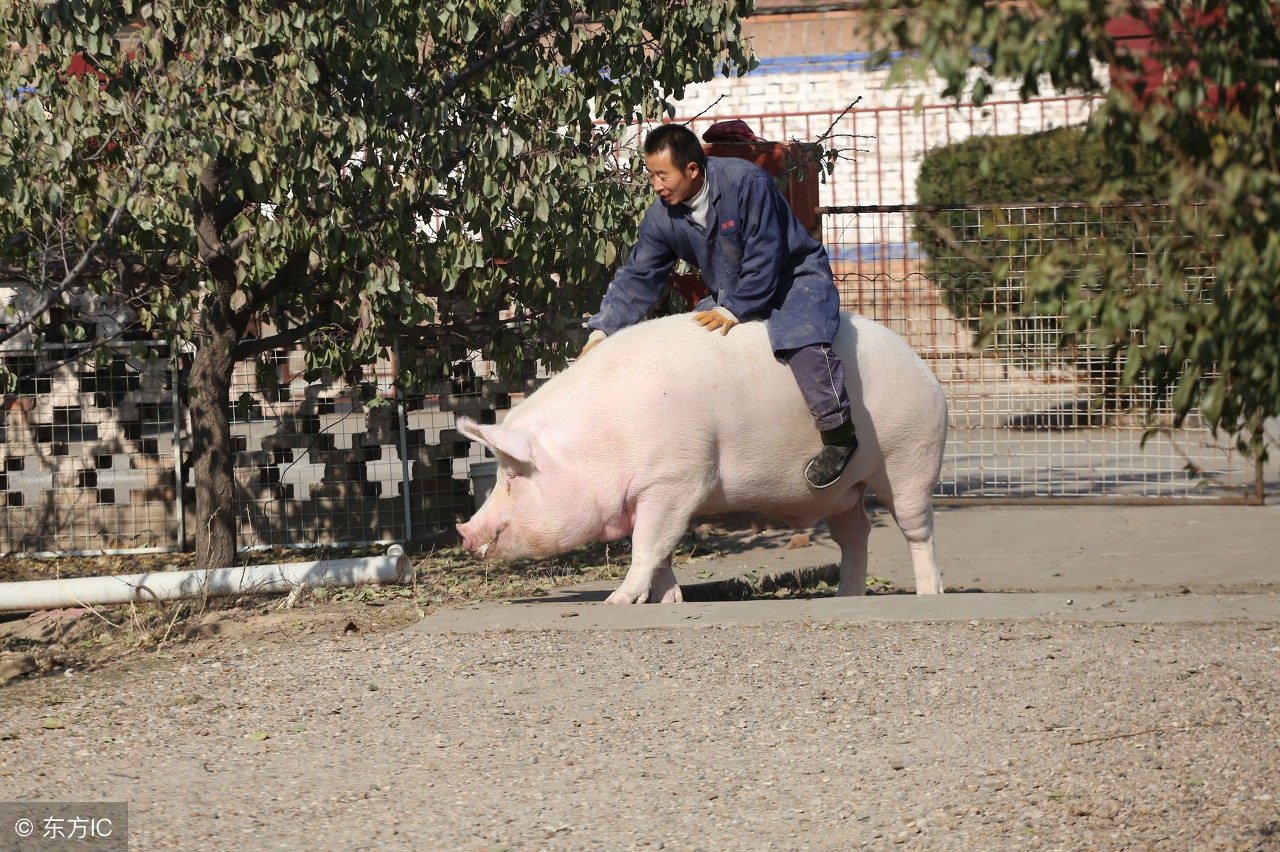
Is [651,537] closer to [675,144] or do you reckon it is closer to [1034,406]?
[675,144]

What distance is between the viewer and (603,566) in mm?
6625

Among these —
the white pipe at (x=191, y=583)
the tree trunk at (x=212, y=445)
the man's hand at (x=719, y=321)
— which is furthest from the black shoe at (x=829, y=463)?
the tree trunk at (x=212, y=445)

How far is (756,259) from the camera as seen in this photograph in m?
5.14

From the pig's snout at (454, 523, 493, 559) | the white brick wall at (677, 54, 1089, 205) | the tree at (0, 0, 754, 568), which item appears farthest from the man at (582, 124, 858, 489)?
the white brick wall at (677, 54, 1089, 205)

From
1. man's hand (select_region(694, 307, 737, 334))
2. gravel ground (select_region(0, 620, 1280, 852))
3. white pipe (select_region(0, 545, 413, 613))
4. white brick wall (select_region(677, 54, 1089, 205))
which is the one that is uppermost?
white brick wall (select_region(677, 54, 1089, 205))

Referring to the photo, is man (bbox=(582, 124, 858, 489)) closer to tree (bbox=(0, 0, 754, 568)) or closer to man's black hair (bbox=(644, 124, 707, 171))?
man's black hair (bbox=(644, 124, 707, 171))

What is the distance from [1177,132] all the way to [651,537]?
3.33 m

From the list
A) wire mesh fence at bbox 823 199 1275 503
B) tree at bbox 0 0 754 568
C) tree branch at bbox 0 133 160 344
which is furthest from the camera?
wire mesh fence at bbox 823 199 1275 503

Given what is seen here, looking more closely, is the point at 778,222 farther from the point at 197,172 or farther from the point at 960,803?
the point at 960,803

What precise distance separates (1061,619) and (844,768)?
162 cm

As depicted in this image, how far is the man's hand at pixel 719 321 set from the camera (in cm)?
528

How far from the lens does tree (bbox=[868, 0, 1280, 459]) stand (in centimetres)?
199

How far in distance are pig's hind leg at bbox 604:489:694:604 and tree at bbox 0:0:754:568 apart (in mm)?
1266

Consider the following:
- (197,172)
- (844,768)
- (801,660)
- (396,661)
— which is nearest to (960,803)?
(844,768)
